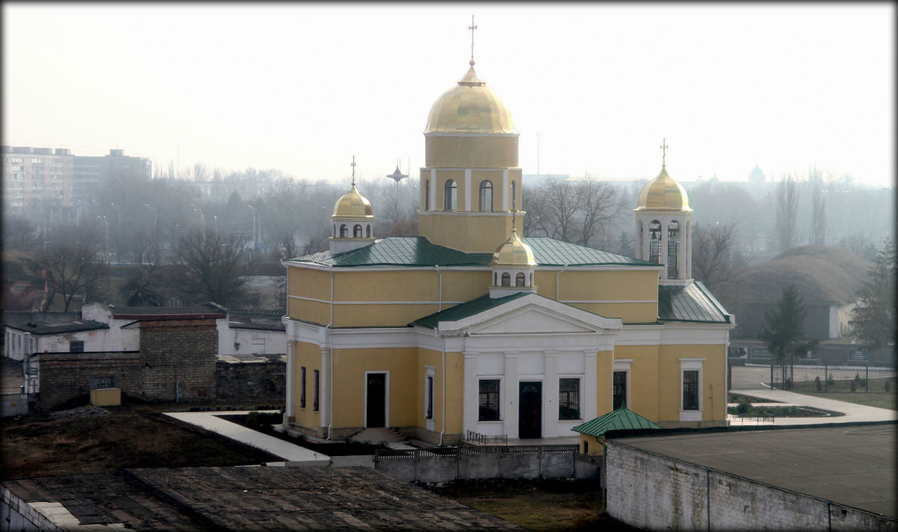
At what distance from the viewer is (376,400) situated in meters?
37.8

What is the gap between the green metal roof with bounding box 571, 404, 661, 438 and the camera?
33375mm

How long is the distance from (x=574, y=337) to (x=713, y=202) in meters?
99.5

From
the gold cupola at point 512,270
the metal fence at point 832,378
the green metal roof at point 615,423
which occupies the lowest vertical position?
the metal fence at point 832,378

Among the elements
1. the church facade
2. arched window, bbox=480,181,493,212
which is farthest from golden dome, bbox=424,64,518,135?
arched window, bbox=480,181,493,212

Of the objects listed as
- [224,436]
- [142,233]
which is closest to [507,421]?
[224,436]

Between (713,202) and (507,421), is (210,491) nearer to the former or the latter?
(507,421)

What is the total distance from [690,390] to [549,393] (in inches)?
231

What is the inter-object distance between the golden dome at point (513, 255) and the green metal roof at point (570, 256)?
1.76 metres

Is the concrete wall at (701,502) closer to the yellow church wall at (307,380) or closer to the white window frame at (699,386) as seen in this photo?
the white window frame at (699,386)

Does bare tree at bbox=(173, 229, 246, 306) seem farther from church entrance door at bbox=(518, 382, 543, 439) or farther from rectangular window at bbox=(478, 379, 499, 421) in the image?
church entrance door at bbox=(518, 382, 543, 439)

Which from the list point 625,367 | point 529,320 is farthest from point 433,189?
point 625,367

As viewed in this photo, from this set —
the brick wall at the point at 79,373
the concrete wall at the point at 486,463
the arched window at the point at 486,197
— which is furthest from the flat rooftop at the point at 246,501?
the brick wall at the point at 79,373

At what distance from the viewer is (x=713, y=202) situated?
437ft

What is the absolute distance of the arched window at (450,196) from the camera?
133ft
